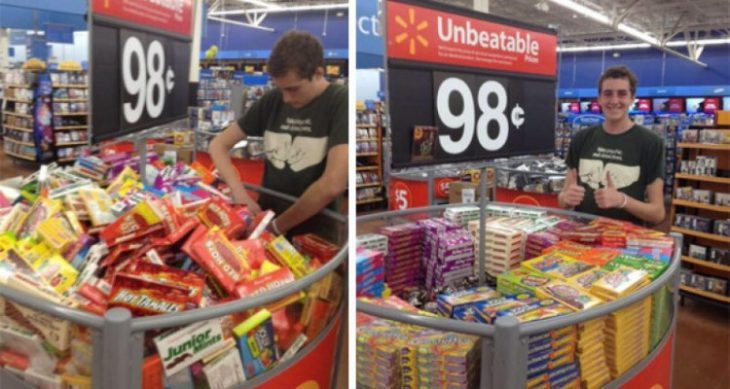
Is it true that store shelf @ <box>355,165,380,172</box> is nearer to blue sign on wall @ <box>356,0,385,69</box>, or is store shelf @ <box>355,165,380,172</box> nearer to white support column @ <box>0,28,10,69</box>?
white support column @ <box>0,28,10,69</box>

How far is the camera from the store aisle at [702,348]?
3.64m

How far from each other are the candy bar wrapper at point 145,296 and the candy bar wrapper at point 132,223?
1.15 feet

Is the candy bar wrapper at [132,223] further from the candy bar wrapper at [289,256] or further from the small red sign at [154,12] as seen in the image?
the small red sign at [154,12]

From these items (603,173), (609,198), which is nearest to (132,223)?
(609,198)

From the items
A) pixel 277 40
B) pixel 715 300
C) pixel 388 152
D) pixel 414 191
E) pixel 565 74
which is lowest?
pixel 715 300

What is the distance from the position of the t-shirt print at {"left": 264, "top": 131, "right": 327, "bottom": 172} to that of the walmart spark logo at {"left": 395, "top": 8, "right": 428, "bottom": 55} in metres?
0.43

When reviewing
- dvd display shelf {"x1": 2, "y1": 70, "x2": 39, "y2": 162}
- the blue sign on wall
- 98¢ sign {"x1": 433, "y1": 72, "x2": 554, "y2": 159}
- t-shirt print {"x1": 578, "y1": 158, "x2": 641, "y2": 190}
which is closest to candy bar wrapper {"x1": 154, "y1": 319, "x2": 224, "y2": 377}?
the blue sign on wall

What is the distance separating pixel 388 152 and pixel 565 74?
61.5 ft

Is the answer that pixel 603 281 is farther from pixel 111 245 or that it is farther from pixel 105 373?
pixel 111 245

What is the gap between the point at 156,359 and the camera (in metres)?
1.18

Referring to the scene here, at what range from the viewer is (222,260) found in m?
1.45

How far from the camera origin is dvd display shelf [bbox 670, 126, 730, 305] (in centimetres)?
511

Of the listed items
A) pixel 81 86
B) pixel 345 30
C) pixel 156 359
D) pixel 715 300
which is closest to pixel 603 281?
pixel 345 30

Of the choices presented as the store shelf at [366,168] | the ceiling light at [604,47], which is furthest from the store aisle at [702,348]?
the ceiling light at [604,47]
